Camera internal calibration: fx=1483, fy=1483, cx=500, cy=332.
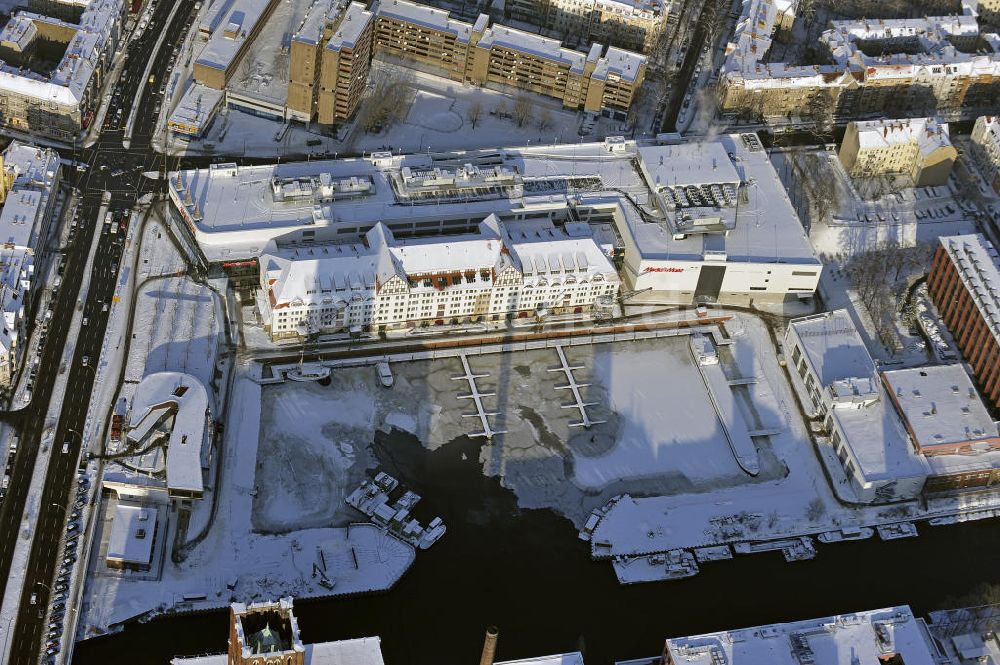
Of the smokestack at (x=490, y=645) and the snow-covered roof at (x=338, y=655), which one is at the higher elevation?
the smokestack at (x=490, y=645)

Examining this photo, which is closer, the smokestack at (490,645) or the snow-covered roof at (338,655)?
the smokestack at (490,645)

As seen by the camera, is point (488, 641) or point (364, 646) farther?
point (364, 646)

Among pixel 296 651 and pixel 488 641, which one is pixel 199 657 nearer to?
pixel 296 651

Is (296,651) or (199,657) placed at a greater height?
(296,651)

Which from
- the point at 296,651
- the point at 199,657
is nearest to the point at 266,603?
the point at 296,651

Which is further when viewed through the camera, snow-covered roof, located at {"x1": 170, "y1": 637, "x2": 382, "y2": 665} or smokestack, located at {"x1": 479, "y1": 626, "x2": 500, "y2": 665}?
snow-covered roof, located at {"x1": 170, "y1": 637, "x2": 382, "y2": 665}

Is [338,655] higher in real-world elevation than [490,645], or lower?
lower

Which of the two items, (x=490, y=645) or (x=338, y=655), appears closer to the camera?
(x=490, y=645)

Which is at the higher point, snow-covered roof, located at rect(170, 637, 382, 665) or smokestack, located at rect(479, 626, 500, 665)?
smokestack, located at rect(479, 626, 500, 665)
